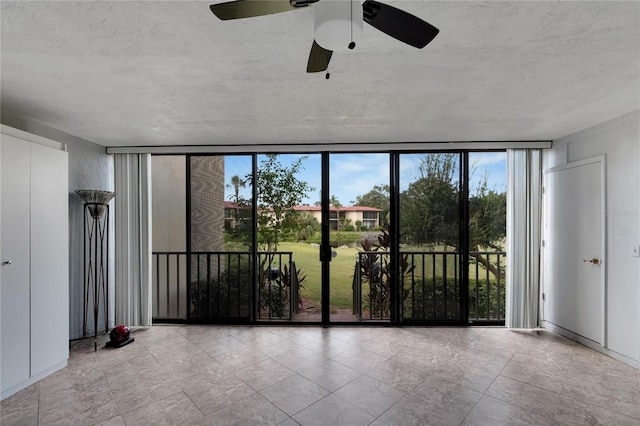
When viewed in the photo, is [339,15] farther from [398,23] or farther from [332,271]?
[332,271]

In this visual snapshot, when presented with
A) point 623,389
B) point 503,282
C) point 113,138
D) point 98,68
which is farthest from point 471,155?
point 113,138

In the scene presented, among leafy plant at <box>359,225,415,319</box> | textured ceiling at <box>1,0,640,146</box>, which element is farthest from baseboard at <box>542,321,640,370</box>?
textured ceiling at <box>1,0,640,146</box>

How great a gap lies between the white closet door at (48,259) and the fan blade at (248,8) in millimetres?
2524

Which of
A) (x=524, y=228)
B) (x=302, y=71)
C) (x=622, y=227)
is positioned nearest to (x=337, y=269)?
(x=524, y=228)

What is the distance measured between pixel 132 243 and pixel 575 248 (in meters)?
5.44

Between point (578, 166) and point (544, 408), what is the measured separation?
8.52 ft

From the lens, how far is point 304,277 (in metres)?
4.02

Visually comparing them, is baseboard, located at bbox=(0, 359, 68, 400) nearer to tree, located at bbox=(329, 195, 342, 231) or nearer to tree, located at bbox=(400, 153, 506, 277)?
tree, located at bbox=(329, 195, 342, 231)

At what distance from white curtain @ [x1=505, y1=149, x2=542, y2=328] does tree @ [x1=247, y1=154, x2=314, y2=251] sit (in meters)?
2.60

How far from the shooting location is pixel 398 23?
47.1 inches

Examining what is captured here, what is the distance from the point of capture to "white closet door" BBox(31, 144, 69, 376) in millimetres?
2479

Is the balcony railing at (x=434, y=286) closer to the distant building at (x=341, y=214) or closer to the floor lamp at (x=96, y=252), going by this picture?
the distant building at (x=341, y=214)

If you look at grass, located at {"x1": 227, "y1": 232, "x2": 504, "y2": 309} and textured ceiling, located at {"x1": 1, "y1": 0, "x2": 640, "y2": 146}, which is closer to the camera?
textured ceiling, located at {"x1": 1, "y1": 0, "x2": 640, "y2": 146}

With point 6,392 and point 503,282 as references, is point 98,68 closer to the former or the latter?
point 6,392
